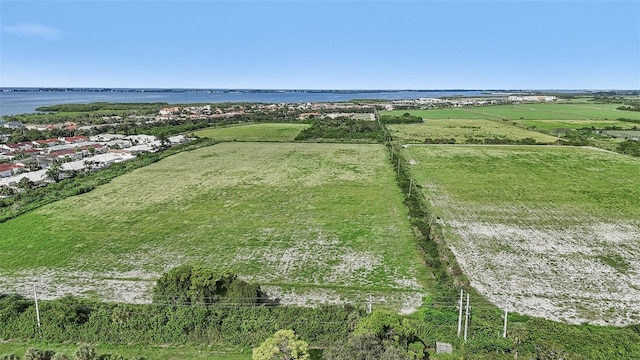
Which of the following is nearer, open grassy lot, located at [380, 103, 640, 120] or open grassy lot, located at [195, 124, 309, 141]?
open grassy lot, located at [195, 124, 309, 141]

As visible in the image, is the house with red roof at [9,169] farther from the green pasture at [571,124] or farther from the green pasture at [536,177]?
the green pasture at [571,124]

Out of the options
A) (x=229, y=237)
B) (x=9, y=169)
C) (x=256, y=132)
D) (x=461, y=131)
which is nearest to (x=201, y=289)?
(x=229, y=237)

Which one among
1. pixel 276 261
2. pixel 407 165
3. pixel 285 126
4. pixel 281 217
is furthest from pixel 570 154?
pixel 285 126

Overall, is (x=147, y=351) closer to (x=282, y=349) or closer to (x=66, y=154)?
(x=282, y=349)

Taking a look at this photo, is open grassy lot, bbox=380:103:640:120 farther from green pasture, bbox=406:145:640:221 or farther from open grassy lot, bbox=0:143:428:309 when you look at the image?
open grassy lot, bbox=0:143:428:309

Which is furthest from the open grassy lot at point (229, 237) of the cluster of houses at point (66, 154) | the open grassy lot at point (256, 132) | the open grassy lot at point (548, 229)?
the open grassy lot at point (256, 132)

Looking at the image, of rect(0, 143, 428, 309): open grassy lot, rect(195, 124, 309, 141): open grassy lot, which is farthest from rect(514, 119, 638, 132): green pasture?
rect(0, 143, 428, 309): open grassy lot
